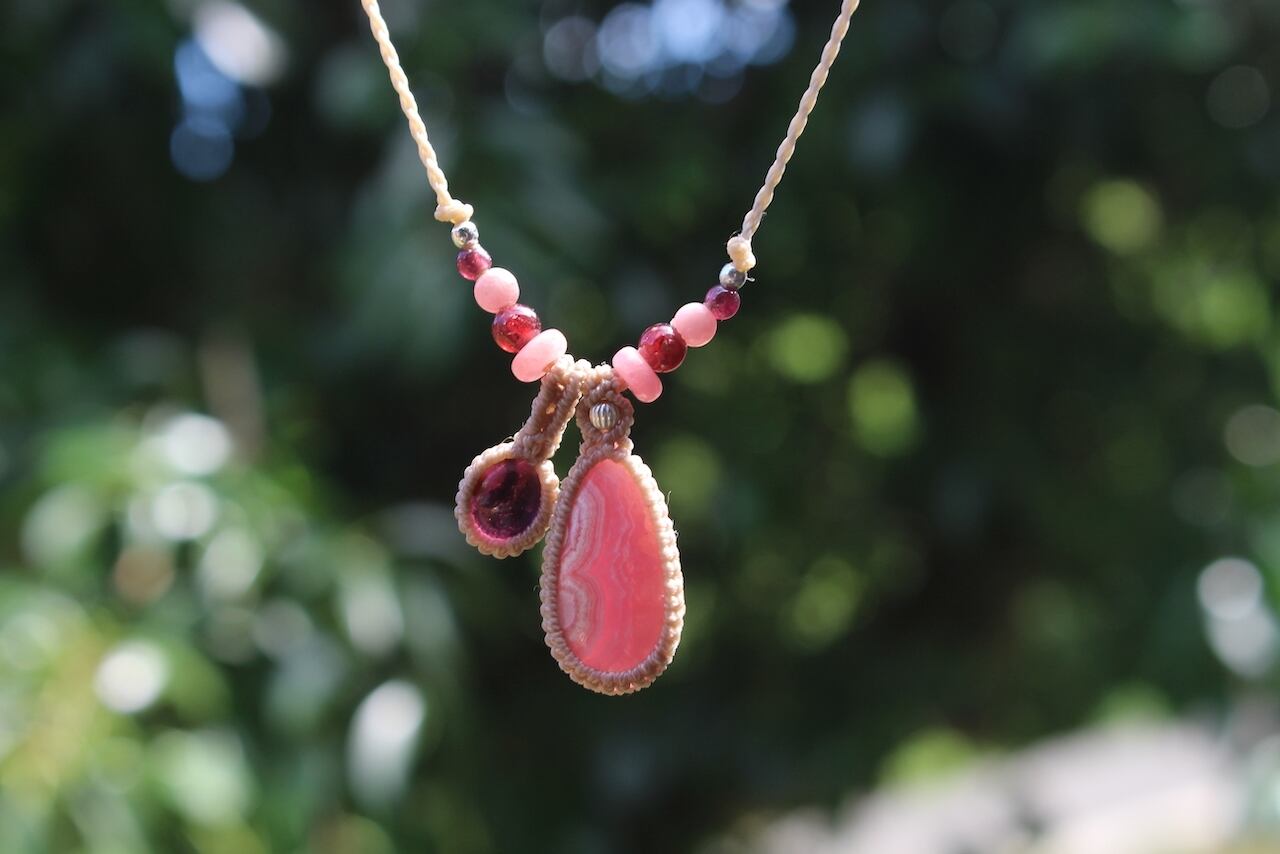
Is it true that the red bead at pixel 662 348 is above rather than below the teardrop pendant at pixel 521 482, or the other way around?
above

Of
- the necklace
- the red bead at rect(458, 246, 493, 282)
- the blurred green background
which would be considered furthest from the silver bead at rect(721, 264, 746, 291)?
the blurred green background

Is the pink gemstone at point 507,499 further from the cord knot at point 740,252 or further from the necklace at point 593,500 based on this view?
the cord knot at point 740,252

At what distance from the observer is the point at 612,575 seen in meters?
0.58

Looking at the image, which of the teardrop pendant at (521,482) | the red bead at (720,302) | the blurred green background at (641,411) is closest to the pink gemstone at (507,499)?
the teardrop pendant at (521,482)

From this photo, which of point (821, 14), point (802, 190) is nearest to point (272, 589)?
point (802, 190)

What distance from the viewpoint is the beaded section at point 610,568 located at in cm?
57

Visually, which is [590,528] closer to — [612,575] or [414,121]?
[612,575]

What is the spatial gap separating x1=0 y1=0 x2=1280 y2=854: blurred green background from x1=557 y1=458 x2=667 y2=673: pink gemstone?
448mm

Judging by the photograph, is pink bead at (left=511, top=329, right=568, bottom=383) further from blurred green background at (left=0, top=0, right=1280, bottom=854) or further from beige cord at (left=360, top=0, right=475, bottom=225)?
blurred green background at (left=0, top=0, right=1280, bottom=854)

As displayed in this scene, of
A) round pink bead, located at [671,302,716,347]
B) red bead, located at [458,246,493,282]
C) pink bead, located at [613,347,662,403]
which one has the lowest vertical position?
pink bead, located at [613,347,662,403]

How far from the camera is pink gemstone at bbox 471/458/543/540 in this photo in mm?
574

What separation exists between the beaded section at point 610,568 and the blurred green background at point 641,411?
1.46ft

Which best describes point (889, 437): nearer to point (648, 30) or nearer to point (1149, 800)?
point (648, 30)

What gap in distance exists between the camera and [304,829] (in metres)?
0.97
